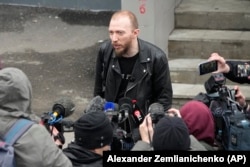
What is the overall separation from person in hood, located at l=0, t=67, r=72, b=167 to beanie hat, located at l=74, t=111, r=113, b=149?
0.19m

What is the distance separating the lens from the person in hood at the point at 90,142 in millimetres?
4027

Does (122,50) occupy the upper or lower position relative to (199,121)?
upper

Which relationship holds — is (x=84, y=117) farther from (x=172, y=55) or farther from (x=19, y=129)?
(x=172, y=55)

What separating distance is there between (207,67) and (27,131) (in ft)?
5.64

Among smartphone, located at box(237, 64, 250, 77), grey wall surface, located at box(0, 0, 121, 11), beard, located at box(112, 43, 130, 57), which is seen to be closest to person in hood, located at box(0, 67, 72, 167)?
beard, located at box(112, 43, 130, 57)

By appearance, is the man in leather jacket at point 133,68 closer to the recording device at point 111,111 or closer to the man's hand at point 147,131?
the recording device at point 111,111

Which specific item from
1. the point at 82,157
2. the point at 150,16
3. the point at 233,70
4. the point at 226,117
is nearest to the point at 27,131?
the point at 82,157

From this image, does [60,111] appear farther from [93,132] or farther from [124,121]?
[93,132]

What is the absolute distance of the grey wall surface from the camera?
10.9 m

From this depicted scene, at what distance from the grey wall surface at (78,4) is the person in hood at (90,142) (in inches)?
272

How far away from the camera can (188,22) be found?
852cm

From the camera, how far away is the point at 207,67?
4.97m

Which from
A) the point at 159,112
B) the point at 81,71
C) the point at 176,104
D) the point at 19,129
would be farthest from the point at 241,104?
the point at 81,71

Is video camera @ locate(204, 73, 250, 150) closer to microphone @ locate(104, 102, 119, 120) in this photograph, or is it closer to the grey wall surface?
microphone @ locate(104, 102, 119, 120)
